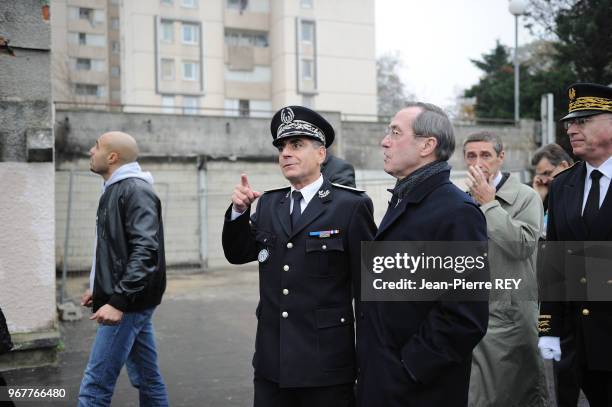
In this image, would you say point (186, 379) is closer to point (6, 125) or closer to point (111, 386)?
point (111, 386)

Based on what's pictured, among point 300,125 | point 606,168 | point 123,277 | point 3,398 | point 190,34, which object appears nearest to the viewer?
point 3,398

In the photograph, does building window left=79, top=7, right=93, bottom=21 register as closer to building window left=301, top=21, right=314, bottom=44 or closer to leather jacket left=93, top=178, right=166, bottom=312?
building window left=301, top=21, right=314, bottom=44

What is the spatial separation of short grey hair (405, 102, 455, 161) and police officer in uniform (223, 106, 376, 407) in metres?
0.54

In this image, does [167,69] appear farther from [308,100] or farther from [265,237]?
[265,237]

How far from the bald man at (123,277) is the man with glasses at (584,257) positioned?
254cm

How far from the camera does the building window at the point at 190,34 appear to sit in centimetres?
3575

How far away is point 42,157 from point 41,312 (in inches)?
63.6

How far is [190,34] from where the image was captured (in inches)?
1420

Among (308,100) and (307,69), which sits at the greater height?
(307,69)

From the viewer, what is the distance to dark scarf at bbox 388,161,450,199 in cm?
289

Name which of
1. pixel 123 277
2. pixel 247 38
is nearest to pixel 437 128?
pixel 123 277

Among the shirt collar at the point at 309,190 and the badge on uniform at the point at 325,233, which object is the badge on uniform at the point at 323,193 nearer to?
the shirt collar at the point at 309,190

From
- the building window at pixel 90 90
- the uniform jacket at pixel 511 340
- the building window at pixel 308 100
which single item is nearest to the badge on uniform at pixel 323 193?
the uniform jacket at pixel 511 340

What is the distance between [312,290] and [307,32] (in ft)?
116
